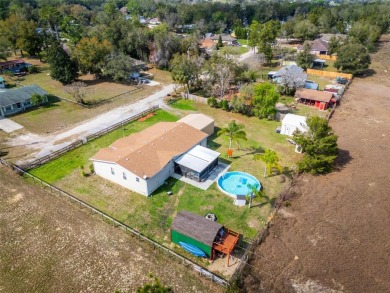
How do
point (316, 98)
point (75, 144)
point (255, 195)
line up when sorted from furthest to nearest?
point (316, 98) < point (75, 144) < point (255, 195)

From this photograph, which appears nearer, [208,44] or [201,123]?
[201,123]

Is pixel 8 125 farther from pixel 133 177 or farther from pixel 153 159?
pixel 153 159

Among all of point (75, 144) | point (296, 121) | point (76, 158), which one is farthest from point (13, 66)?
point (296, 121)

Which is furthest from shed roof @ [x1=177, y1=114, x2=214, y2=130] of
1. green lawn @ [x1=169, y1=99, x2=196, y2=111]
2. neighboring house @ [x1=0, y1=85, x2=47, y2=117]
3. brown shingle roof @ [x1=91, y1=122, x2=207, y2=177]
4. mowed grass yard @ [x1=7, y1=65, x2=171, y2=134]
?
neighboring house @ [x1=0, y1=85, x2=47, y2=117]

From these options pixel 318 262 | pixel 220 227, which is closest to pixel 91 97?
pixel 220 227

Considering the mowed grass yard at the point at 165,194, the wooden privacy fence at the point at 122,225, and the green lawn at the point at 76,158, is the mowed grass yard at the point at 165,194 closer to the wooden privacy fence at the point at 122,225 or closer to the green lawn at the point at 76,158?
the green lawn at the point at 76,158

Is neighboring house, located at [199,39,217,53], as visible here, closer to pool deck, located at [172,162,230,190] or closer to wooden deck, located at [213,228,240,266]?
pool deck, located at [172,162,230,190]
